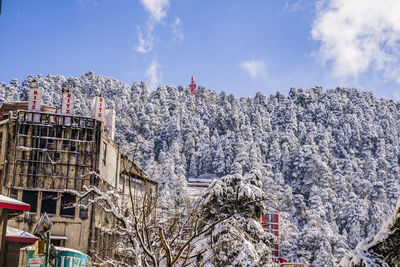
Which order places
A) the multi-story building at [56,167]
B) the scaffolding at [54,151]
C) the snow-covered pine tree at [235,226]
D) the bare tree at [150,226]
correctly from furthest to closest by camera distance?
the scaffolding at [54,151] → the multi-story building at [56,167] → the snow-covered pine tree at [235,226] → the bare tree at [150,226]

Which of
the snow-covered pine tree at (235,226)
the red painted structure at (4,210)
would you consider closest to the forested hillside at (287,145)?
the snow-covered pine tree at (235,226)

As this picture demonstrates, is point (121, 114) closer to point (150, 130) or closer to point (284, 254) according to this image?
point (150, 130)

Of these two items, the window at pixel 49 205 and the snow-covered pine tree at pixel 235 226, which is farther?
the window at pixel 49 205

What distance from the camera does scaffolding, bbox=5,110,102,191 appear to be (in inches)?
1425

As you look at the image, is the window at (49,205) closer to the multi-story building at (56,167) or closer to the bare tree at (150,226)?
the multi-story building at (56,167)

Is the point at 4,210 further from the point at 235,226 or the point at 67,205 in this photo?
the point at 67,205

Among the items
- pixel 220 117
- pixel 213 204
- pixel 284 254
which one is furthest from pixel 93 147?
pixel 220 117

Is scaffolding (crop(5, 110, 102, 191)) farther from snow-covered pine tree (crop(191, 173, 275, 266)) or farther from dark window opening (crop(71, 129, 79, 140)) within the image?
snow-covered pine tree (crop(191, 173, 275, 266))

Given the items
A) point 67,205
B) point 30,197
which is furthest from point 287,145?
point 30,197

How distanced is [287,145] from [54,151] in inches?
4129

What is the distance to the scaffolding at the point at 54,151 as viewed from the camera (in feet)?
119

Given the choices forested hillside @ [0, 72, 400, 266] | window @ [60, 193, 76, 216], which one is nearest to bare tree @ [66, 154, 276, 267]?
window @ [60, 193, 76, 216]

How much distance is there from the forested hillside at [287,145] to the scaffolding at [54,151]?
3588 centimetres

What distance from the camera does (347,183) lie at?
113m
